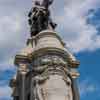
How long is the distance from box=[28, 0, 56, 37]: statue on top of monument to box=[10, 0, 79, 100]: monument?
1.00 ft

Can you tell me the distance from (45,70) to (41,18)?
6736mm

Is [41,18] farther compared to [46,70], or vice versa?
[41,18]

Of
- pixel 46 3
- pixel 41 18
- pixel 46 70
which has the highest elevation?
pixel 46 3

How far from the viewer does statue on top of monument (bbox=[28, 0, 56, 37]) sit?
116 feet

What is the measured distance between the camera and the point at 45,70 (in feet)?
99.8

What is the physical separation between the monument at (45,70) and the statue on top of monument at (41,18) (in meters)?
0.30

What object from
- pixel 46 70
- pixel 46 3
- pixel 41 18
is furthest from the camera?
pixel 46 3

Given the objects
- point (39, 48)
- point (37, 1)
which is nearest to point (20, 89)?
point (39, 48)

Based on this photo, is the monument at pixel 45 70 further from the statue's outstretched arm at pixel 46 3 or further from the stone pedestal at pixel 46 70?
the statue's outstretched arm at pixel 46 3

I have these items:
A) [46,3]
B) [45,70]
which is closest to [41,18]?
[46,3]

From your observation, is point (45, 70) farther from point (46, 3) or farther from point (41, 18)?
point (46, 3)

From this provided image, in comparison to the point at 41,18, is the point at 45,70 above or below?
below

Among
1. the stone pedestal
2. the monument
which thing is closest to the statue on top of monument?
the monument

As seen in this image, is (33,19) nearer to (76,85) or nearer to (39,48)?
(39,48)
